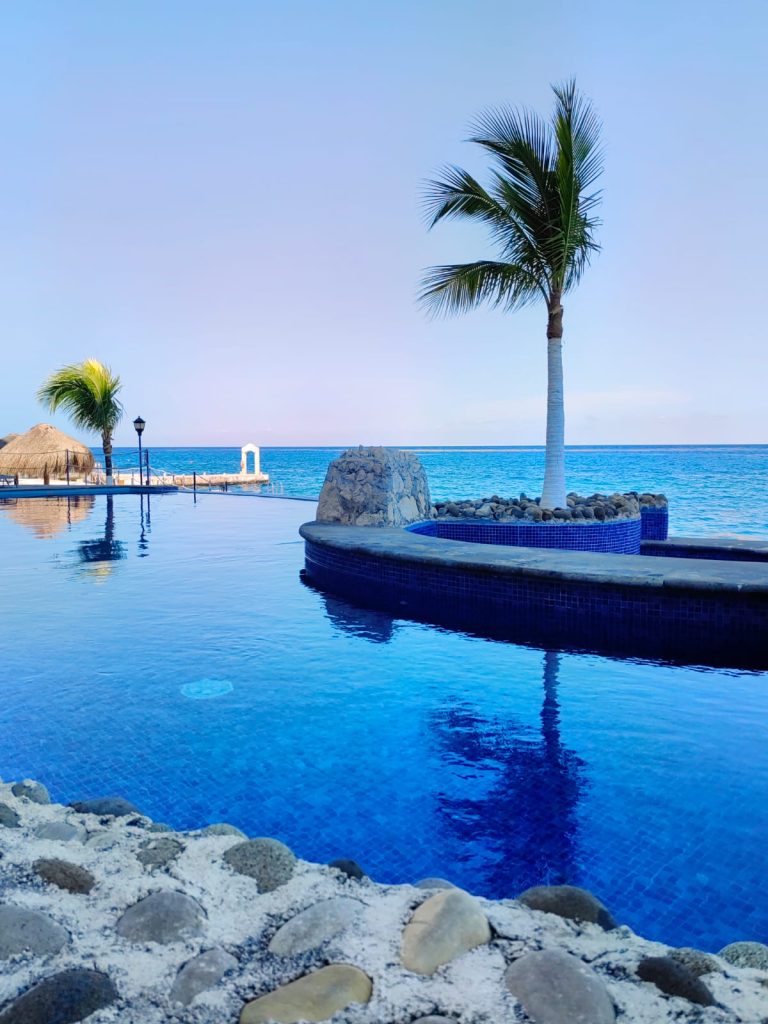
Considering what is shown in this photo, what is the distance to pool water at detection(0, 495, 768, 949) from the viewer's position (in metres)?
2.87

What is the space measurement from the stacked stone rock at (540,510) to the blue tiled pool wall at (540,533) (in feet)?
0.80

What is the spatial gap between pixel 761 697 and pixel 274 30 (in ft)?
49.5

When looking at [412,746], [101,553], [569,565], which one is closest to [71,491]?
[101,553]

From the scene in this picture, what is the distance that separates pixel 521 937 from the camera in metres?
2.12

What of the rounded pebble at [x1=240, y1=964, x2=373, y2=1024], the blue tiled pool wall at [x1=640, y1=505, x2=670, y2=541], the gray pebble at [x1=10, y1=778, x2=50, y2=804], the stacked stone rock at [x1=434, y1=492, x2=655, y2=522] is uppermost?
the stacked stone rock at [x1=434, y1=492, x2=655, y2=522]

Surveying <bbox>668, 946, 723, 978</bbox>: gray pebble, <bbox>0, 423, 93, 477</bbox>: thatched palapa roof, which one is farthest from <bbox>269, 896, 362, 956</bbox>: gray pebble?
<bbox>0, 423, 93, 477</bbox>: thatched palapa roof

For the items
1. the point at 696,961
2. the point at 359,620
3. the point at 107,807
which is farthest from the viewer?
the point at 359,620

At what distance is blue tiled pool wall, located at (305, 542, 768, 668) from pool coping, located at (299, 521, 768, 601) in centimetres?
7

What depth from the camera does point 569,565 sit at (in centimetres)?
684

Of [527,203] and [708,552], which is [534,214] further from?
[708,552]

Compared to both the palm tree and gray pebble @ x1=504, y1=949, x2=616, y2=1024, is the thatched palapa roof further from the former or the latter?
gray pebble @ x1=504, y1=949, x2=616, y2=1024

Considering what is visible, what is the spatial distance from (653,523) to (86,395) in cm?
2071

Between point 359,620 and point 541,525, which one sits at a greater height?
point 541,525

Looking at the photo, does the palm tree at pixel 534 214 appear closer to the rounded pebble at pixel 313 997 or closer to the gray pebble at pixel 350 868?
the gray pebble at pixel 350 868
